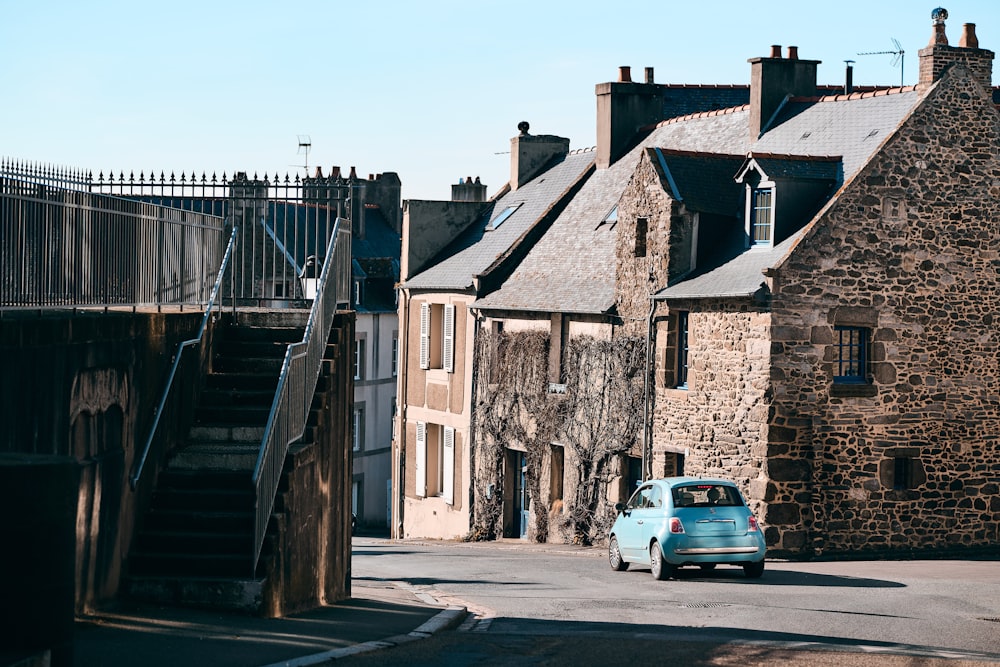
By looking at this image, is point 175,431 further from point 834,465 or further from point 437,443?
point 437,443

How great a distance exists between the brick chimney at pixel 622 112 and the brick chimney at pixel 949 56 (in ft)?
35.5

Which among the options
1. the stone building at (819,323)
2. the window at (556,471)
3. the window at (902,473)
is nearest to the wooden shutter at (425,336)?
the window at (556,471)

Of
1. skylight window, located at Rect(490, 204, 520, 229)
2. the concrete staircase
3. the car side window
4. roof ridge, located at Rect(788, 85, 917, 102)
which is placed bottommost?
the car side window

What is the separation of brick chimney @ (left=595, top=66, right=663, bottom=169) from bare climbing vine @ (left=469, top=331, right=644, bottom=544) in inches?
233

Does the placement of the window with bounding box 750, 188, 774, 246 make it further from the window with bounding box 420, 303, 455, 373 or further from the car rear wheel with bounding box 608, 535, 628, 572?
the window with bounding box 420, 303, 455, 373

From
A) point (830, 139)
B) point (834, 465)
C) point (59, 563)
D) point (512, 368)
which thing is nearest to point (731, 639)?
point (59, 563)

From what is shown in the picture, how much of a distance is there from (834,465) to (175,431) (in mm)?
15319

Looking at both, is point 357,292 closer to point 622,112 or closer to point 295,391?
point 622,112

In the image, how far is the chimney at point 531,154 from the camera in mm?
41031

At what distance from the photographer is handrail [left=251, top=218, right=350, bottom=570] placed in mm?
12203

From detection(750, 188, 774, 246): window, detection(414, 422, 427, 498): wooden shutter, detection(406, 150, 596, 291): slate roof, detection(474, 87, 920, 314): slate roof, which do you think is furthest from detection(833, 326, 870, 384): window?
detection(414, 422, 427, 498): wooden shutter

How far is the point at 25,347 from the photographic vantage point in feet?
31.7

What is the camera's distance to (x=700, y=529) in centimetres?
1916

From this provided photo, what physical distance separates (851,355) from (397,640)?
16010 mm
